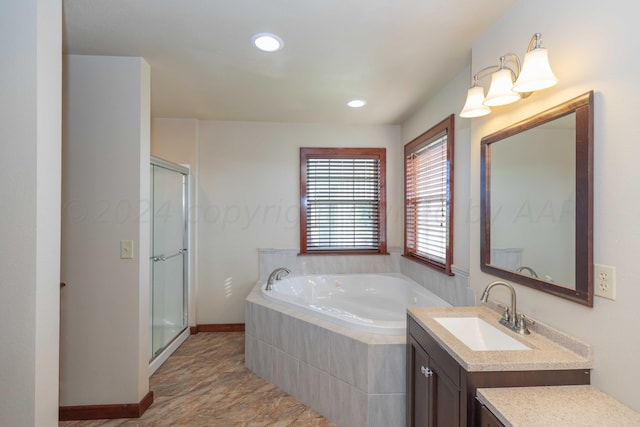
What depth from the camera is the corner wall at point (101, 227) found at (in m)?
2.07

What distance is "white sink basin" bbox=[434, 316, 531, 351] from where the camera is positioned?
144 centimetres

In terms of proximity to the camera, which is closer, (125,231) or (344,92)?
(125,231)

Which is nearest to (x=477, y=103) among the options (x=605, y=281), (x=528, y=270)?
(x=528, y=270)

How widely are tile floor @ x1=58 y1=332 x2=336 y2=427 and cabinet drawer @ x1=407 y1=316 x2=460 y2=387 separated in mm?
927

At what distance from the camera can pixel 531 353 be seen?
118 cm

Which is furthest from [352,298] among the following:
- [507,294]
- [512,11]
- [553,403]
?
[512,11]

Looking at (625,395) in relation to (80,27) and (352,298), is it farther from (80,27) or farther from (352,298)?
(80,27)

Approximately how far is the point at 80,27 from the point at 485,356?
2.62m

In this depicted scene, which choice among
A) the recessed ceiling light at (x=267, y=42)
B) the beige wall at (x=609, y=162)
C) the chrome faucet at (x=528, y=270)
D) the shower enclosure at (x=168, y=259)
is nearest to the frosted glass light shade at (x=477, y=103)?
the beige wall at (x=609, y=162)

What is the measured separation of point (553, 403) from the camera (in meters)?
0.98

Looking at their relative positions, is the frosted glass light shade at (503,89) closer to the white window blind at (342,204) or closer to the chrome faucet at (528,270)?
the chrome faucet at (528,270)

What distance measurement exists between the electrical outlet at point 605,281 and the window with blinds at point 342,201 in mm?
2584

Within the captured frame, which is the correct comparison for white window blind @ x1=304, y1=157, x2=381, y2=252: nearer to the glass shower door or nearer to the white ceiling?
the white ceiling

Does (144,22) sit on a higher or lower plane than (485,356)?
higher
